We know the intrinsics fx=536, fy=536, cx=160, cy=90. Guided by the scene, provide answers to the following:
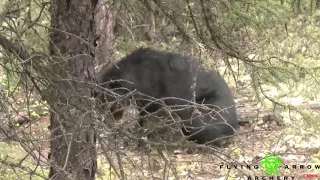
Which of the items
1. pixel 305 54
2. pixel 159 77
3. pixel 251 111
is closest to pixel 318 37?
pixel 305 54

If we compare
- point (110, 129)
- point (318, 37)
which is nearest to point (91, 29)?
point (110, 129)

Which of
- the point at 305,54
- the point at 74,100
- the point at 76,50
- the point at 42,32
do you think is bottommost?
the point at 74,100

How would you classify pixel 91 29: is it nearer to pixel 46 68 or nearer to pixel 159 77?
pixel 46 68

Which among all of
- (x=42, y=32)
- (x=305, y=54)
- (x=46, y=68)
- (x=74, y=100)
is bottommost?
(x=74, y=100)

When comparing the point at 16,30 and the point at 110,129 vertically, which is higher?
the point at 16,30

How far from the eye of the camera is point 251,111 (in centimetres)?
848

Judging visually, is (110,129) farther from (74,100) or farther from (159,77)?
(159,77)

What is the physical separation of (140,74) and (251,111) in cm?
214

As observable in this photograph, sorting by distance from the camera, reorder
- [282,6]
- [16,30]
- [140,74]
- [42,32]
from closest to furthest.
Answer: [16,30] < [282,6] < [42,32] < [140,74]

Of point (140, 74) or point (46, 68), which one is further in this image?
point (140, 74)

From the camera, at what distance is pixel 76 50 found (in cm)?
401

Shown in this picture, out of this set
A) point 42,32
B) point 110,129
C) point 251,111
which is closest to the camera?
point 110,129

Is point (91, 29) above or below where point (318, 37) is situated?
below

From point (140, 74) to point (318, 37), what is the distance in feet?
20.2
